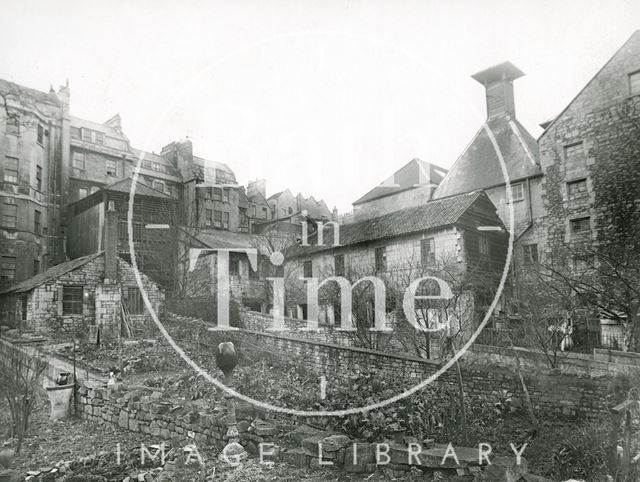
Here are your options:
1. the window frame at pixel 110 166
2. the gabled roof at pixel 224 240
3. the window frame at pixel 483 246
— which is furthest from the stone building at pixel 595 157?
the window frame at pixel 110 166

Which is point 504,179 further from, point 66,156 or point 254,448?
point 66,156

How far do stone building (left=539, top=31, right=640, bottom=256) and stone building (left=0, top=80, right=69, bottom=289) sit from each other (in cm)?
2618

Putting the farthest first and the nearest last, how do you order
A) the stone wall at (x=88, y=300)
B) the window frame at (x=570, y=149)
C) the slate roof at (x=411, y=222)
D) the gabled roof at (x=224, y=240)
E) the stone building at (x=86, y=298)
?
the gabled roof at (x=224, y=240) → the slate roof at (x=411, y=222) → the window frame at (x=570, y=149) → the stone building at (x=86, y=298) → the stone wall at (x=88, y=300)

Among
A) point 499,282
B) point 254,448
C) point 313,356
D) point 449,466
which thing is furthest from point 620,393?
point 499,282

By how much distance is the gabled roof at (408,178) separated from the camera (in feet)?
113

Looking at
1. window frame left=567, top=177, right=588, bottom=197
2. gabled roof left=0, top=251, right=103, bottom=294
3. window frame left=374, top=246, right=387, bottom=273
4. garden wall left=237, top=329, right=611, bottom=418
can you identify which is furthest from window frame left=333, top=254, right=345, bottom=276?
gabled roof left=0, top=251, right=103, bottom=294

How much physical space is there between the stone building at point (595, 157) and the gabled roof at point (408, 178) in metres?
11.1

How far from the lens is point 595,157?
70.9 ft

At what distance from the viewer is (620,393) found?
9336 mm

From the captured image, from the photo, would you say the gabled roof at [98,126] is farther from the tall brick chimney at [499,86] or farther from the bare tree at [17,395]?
the bare tree at [17,395]

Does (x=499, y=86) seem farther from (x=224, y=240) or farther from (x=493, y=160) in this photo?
(x=224, y=240)

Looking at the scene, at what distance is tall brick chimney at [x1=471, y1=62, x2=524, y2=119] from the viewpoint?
2783 centimetres

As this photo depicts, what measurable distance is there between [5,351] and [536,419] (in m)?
14.7

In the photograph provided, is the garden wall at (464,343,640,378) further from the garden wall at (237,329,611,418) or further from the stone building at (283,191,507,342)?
the stone building at (283,191,507,342)
